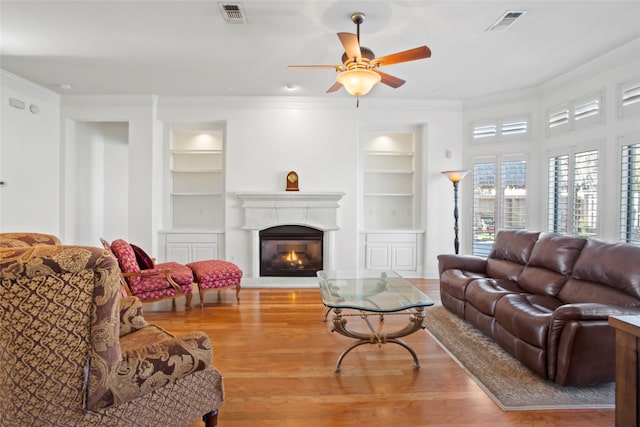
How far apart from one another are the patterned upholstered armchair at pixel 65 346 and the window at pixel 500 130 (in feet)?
19.3

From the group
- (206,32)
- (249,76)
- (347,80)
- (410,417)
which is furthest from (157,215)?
(410,417)

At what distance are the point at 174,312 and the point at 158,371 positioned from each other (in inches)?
114

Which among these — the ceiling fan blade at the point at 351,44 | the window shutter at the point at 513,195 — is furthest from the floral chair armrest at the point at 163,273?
the window shutter at the point at 513,195

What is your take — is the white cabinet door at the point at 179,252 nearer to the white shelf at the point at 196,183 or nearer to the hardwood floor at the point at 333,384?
the white shelf at the point at 196,183

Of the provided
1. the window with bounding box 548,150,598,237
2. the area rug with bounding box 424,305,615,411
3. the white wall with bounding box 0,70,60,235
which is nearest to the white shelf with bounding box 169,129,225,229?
the white wall with bounding box 0,70,60,235

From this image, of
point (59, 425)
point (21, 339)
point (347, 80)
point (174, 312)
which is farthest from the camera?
point (174, 312)

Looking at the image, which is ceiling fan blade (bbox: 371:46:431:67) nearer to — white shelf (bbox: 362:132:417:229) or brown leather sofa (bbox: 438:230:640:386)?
brown leather sofa (bbox: 438:230:640:386)

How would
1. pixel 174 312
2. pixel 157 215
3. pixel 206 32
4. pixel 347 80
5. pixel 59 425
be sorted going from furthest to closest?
pixel 157 215 < pixel 174 312 < pixel 206 32 < pixel 347 80 < pixel 59 425

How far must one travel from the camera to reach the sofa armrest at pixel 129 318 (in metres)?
2.15

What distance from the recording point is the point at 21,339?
4.26ft

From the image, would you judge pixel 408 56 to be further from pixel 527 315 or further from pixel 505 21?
pixel 527 315

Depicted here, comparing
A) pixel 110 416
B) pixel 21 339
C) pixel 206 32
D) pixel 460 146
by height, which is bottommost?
pixel 110 416

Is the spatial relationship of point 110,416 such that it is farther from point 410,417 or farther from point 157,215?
point 157,215

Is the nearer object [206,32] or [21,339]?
[21,339]
